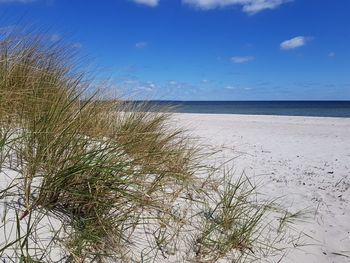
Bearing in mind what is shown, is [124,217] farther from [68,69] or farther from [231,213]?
[68,69]

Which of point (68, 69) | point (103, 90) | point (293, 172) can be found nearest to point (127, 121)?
point (103, 90)

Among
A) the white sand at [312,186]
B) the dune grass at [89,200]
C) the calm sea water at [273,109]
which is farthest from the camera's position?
the calm sea water at [273,109]

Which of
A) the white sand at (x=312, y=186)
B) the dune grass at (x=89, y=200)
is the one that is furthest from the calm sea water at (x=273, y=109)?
the dune grass at (x=89, y=200)

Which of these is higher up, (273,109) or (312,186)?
(273,109)

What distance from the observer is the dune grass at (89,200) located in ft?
5.31

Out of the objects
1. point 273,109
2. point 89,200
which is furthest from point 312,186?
point 273,109

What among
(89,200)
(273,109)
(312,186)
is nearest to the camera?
(89,200)

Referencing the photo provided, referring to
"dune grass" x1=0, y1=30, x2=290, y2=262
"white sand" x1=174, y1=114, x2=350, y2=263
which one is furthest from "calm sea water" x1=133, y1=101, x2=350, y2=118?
"dune grass" x1=0, y1=30, x2=290, y2=262

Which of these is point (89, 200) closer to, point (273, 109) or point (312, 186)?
point (312, 186)

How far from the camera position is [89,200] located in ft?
5.93

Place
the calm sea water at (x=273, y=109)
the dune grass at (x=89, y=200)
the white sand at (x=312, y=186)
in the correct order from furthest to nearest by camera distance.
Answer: the calm sea water at (x=273, y=109)
the white sand at (x=312, y=186)
the dune grass at (x=89, y=200)

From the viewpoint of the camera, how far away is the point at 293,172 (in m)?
4.65

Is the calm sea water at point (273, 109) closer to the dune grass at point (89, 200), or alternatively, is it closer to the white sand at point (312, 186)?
the white sand at point (312, 186)

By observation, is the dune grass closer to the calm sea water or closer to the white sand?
the white sand
